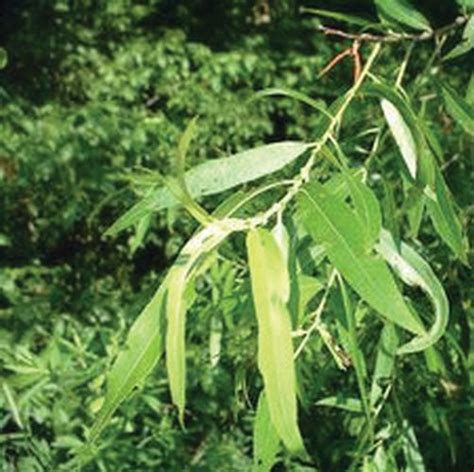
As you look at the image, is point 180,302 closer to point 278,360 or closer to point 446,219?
point 278,360

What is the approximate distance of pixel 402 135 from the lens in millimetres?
797

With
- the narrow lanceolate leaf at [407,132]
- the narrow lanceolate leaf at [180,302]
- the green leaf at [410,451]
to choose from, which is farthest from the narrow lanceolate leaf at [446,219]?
the green leaf at [410,451]

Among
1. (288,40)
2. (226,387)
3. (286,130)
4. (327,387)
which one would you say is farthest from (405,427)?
(288,40)

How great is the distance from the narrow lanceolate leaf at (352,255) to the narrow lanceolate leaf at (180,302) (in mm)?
73

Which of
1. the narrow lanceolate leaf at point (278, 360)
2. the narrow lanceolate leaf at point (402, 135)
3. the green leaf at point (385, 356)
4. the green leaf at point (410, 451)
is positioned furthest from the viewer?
the green leaf at point (410, 451)

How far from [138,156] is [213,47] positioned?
1131 millimetres

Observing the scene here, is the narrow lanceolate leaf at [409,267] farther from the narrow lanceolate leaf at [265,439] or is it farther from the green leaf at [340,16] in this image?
the green leaf at [340,16]

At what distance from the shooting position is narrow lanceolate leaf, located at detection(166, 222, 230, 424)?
1.93 ft

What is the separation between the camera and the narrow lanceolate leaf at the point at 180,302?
0.59 metres

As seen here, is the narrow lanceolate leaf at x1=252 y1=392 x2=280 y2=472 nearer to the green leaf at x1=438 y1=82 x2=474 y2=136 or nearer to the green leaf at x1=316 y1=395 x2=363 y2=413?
the green leaf at x1=438 y1=82 x2=474 y2=136

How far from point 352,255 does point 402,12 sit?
40 cm

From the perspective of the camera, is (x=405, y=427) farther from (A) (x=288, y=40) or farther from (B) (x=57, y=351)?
(A) (x=288, y=40)

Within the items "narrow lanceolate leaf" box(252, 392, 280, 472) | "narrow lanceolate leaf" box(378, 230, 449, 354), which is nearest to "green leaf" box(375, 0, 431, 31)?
"narrow lanceolate leaf" box(378, 230, 449, 354)

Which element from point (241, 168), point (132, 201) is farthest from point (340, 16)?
point (132, 201)
